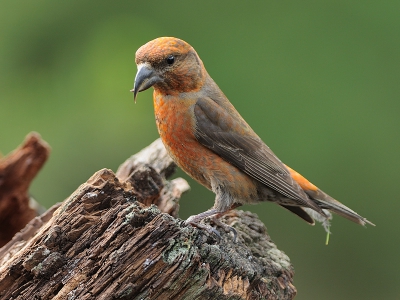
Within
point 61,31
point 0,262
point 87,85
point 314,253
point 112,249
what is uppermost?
point 61,31

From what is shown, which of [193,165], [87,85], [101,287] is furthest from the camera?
[87,85]

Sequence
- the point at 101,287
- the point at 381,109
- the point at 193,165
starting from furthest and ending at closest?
the point at 381,109
the point at 193,165
the point at 101,287

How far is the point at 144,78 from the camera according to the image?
403cm

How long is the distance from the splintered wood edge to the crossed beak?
2.53 ft

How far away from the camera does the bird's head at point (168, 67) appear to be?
4.04 m

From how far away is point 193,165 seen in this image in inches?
170

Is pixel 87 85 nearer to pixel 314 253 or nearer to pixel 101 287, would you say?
pixel 314 253

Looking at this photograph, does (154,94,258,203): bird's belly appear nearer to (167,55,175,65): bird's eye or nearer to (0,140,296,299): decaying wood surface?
(167,55,175,65): bird's eye

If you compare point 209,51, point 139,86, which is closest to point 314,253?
point 209,51

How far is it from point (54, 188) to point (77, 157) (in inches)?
16.3

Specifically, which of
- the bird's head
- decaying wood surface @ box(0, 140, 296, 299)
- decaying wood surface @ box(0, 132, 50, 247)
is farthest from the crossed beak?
decaying wood surface @ box(0, 132, 50, 247)

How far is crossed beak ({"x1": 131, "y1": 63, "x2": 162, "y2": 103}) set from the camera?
398 centimetres

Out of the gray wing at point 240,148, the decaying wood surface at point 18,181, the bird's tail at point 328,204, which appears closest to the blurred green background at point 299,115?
the decaying wood surface at point 18,181

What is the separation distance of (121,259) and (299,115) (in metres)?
3.94
